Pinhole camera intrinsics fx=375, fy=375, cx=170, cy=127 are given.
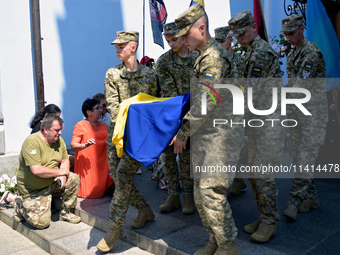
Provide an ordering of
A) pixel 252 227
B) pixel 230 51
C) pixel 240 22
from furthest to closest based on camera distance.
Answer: pixel 230 51 < pixel 252 227 < pixel 240 22

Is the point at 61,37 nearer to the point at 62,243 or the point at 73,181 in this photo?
the point at 73,181

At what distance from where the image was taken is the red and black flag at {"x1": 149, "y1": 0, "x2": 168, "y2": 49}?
5.95m

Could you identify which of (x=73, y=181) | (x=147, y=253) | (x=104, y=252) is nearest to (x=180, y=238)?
(x=147, y=253)

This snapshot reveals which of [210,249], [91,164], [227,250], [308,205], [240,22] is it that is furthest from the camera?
[91,164]

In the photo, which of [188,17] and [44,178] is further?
[44,178]

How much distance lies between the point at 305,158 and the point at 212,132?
4.86 ft

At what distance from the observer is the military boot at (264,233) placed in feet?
10.3

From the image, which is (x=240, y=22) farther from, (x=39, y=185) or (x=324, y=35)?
(x=39, y=185)

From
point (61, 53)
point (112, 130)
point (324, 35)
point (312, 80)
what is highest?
point (324, 35)

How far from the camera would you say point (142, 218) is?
3.79 meters

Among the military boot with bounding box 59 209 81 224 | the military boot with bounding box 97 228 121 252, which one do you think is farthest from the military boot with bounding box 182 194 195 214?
the military boot with bounding box 59 209 81 224

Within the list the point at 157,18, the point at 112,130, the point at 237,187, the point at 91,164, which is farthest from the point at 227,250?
the point at 157,18

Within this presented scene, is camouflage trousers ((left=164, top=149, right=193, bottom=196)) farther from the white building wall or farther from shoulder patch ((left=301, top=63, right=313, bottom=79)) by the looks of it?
the white building wall

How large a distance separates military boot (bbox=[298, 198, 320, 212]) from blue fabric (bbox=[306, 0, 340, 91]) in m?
1.82
